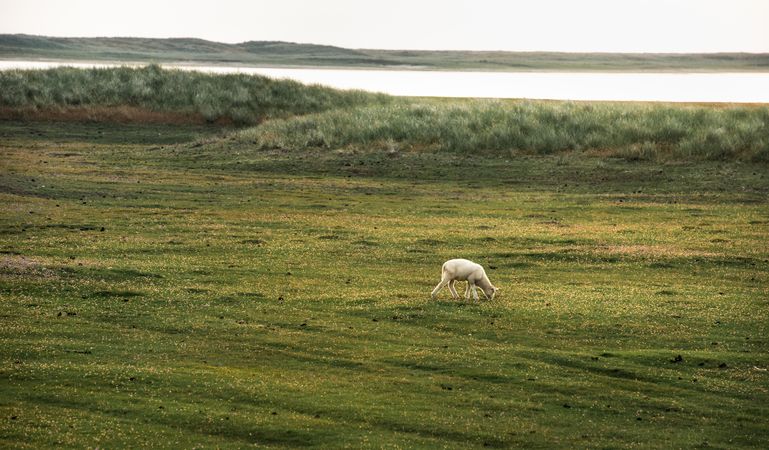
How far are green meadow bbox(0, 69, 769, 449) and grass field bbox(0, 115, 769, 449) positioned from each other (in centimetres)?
8

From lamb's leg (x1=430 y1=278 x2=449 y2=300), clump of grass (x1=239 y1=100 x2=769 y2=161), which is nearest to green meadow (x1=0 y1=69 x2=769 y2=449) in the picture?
lamb's leg (x1=430 y1=278 x2=449 y2=300)

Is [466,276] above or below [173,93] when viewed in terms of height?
above

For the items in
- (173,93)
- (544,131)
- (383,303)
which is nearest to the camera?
(383,303)

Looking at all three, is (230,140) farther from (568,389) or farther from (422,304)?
(568,389)

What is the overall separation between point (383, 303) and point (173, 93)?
195 feet

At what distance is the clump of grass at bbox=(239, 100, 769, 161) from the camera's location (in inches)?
2328

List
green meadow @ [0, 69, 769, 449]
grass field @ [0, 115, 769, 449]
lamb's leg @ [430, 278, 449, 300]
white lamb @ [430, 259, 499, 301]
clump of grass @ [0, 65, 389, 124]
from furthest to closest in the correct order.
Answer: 1. clump of grass @ [0, 65, 389, 124]
2. lamb's leg @ [430, 278, 449, 300]
3. white lamb @ [430, 259, 499, 301]
4. green meadow @ [0, 69, 769, 449]
5. grass field @ [0, 115, 769, 449]

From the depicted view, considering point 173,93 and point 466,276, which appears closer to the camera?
point 466,276

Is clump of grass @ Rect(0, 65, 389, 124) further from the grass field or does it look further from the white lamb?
the white lamb

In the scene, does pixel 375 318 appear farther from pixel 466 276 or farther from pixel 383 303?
pixel 466 276

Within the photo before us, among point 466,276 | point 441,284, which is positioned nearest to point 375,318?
point 441,284

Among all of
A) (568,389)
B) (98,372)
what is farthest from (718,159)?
(98,372)

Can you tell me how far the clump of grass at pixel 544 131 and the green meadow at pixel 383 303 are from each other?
35.8 inches

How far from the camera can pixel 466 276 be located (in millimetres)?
26062
